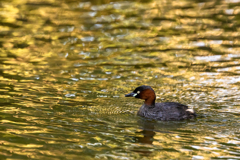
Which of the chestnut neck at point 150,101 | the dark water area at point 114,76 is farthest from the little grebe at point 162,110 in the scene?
the dark water area at point 114,76

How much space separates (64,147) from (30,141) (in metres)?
0.82

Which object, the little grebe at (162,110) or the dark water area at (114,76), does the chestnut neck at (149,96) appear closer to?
the little grebe at (162,110)

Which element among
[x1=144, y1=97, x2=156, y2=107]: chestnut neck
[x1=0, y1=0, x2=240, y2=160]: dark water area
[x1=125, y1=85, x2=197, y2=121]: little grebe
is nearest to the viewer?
[x1=0, y1=0, x2=240, y2=160]: dark water area

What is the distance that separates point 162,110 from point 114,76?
3.46 m

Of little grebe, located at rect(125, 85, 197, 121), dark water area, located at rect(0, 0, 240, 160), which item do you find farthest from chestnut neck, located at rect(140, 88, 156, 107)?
dark water area, located at rect(0, 0, 240, 160)

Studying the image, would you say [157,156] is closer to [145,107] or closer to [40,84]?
[145,107]

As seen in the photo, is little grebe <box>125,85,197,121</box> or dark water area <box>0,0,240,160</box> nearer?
dark water area <box>0,0,240,160</box>

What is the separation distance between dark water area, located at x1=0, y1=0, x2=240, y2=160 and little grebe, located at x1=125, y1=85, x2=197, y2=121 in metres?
0.22

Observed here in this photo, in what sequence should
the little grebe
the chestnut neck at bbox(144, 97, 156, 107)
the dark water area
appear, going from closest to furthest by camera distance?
the dark water area → the little grebe → the chestnut neck at bbox(144, 97, 156, 107)

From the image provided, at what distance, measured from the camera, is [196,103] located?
11688mm

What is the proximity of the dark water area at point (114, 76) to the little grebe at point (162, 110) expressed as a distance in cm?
22

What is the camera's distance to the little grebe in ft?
35.2

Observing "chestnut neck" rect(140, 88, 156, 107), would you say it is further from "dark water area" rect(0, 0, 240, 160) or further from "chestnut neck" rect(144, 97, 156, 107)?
"dark water area" rect(0, 0, 240, 160)

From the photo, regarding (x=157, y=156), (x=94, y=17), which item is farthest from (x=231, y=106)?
(x=94, y=17)
